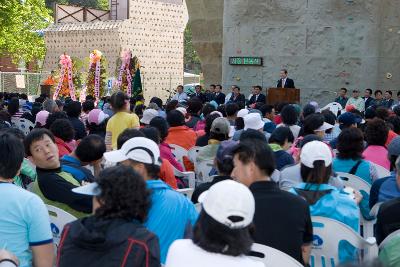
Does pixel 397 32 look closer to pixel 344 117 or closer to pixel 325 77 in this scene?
pixel 325 77

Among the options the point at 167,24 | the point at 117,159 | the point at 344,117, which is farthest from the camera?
the point at 167,24

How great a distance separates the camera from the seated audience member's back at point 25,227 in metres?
3.07

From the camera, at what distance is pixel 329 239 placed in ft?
12.0

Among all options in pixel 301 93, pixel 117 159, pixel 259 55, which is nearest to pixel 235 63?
pixel 259 55

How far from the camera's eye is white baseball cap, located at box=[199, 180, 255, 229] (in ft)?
7.75

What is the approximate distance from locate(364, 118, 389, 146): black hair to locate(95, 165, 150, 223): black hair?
13.2ft

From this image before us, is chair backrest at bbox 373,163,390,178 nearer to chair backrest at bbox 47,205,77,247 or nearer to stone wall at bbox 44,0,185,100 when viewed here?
chair backrest at bbox 47,205,77,247

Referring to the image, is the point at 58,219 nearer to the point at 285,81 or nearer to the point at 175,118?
the point at 175,118

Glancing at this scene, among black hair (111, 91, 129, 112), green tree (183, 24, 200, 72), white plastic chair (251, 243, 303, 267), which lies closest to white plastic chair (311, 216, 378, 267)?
white plastic chair (251, 243, 303, 267)

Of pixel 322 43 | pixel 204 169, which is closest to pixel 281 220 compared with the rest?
pixel 204 169

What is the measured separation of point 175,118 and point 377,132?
2788 mm

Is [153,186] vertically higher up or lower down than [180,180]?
higher up

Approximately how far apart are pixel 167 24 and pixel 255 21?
1802 cm

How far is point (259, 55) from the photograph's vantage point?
1855cm
